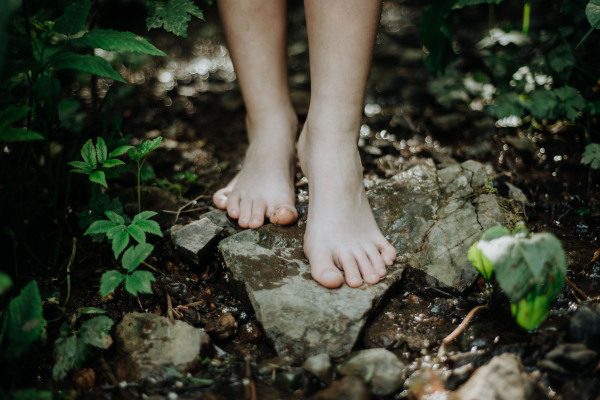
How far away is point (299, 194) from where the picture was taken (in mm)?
1876

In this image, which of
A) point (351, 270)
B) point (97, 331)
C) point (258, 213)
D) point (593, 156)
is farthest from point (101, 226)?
point (593, 156)

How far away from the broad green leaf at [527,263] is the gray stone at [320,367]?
0.49 m

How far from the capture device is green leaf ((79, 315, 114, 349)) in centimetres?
115

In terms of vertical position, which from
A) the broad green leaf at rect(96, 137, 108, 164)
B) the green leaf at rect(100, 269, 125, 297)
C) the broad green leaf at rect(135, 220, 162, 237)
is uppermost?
the broad green leaf at rect(96, 137, 108, 164)

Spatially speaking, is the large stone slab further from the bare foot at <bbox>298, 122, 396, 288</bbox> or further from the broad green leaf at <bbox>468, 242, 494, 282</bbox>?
the broad green leaf at <bbox>468, 242, 494, 282</bbox>

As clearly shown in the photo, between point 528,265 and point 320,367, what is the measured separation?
0.59m

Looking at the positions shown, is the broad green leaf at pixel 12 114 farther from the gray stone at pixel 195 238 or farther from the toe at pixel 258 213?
the toe at pixel 258 213

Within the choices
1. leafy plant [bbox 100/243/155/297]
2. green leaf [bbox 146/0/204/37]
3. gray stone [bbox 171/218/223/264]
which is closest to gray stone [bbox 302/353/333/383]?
leafy plant [bbox 100/243/155/297]

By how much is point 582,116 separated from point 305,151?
1350 millimetres

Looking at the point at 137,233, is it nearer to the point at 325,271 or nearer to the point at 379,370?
the point at 325,271

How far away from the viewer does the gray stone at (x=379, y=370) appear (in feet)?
3.60

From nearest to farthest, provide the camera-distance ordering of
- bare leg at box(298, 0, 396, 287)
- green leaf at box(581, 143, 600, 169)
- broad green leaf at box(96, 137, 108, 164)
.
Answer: broad green leaf at box(96, 137, 108, 164) → bare leg at box(298, 0, 396, 287) → green leaf at box(581, 143, 600, 169)

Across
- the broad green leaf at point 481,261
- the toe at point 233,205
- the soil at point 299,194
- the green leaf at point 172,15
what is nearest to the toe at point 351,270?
the soil at point 299,194

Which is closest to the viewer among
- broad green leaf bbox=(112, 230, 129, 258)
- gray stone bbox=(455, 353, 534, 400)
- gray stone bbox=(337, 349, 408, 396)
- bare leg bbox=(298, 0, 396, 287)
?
gray stone bbox=(455, 353, 534, 400)
